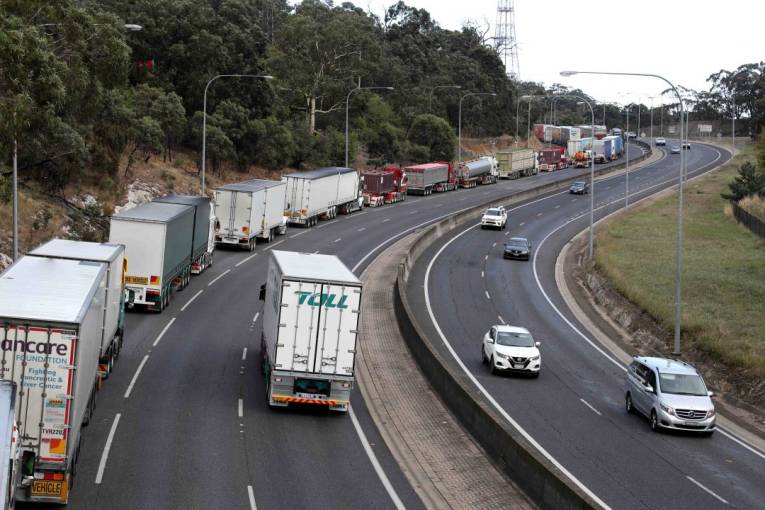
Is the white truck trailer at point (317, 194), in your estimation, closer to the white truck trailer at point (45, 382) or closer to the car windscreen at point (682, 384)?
the car windscreen at point (682, 384)

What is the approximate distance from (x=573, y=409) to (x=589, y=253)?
33593 millimetres

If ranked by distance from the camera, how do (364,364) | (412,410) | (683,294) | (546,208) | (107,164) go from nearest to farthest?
(412,410) < (364,364) < (683,294) < (107,164) < (546,208)

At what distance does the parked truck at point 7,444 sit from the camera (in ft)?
A: 44.6

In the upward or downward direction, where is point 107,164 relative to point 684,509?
upward

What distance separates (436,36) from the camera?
161375mm

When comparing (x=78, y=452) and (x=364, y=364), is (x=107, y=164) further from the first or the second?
(x=78, y=452)

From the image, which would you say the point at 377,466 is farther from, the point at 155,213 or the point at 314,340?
the point at 155,213

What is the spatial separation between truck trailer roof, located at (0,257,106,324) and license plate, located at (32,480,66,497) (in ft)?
9.28

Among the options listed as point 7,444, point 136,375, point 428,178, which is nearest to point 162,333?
point 136,375

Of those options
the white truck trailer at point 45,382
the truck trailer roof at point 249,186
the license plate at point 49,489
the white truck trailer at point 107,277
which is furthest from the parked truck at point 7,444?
the truck trailer roof at point 249,186

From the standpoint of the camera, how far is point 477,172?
346 feet

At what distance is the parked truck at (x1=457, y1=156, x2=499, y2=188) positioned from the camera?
103062 mm

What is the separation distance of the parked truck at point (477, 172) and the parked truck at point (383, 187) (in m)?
13.6

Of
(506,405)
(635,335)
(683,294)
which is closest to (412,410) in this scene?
(506,405)
